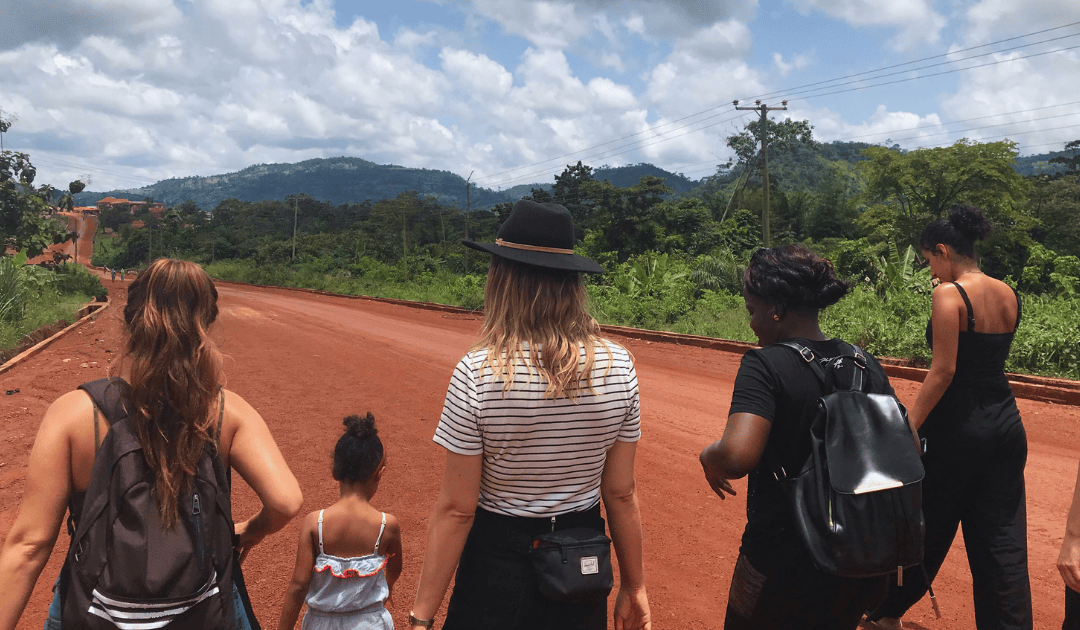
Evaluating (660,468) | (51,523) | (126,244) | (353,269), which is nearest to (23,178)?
(353,269)

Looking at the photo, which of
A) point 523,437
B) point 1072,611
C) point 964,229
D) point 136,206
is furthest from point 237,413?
point 136,206

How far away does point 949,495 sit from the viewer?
2.81 meters

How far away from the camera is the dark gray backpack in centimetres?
159

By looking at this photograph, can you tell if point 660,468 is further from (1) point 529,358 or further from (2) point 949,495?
(1) point 529,358

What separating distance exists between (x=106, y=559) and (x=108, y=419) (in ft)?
1.01

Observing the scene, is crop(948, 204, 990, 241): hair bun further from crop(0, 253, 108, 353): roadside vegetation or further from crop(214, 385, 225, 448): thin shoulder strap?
crop(0, 253, 108, 353): roadside vegetation

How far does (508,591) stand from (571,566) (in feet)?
0.59

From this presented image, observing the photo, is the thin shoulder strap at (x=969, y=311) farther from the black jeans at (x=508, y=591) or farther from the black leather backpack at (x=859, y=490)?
the black jeans at (x=508, y=591)

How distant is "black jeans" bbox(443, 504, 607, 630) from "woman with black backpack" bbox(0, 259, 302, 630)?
594 millimetres

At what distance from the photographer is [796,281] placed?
207cm

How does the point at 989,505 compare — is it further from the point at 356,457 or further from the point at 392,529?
the point at 356,457

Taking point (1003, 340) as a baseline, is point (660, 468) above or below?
below

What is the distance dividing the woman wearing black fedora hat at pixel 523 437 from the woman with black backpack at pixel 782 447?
338 millimetres

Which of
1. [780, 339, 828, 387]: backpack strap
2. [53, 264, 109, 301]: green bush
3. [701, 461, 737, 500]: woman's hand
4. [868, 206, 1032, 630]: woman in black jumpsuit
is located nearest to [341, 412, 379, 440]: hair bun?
[701, 461, 737, 500]: woman's hand
